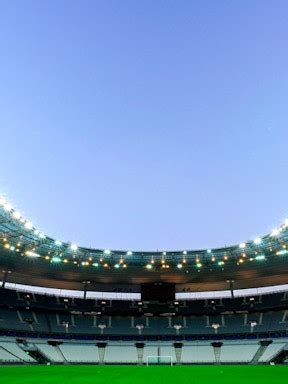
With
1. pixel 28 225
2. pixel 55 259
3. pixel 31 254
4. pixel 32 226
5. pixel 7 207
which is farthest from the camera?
pixel 55 259

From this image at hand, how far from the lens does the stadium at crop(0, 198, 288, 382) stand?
2072 inches

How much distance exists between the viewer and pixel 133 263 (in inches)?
2237

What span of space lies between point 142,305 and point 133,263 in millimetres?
12846

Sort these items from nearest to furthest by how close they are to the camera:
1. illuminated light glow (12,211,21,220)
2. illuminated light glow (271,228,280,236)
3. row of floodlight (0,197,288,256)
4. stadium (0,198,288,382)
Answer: row of floodlight (0,197,288,256)
illuminated light glow (12,211,21,220)
illuminated light glow (271,228,280,236)
stadium (0,198,288,382)

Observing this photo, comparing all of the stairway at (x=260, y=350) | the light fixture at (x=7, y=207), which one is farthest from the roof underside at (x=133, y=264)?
the stairway at (x=260, y=350)

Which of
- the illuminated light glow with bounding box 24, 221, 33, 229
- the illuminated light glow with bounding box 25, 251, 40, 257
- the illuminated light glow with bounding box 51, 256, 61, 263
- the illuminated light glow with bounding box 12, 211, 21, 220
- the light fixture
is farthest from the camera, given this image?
the illuminated light glow with bounding box 51, 256, 61, 263

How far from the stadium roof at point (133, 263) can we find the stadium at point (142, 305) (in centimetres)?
16

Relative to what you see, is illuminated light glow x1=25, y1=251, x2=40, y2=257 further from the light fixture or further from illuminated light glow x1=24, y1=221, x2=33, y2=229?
the light fixture

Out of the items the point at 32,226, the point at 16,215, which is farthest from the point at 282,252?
the point at 16,215

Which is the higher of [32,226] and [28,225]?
[32,226]

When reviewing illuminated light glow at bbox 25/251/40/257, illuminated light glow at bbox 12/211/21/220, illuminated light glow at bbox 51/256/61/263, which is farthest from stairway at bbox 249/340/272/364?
illuminated light glow at bbox 12/211/21/220

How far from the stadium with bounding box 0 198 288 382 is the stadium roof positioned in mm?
156

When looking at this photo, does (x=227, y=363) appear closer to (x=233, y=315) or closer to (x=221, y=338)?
(x=221, y=338)

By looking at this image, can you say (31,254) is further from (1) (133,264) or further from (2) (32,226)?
(1) (133,264)
